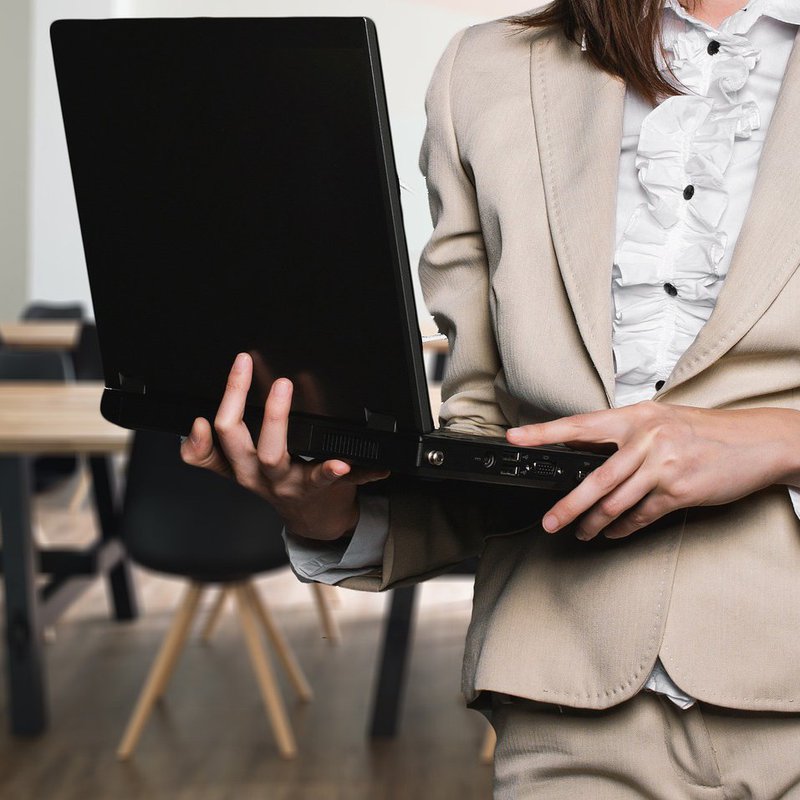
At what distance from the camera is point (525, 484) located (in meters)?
0.72

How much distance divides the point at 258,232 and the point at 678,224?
0.31 metres

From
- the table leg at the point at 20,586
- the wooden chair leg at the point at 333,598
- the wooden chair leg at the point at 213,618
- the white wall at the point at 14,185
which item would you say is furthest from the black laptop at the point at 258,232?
the white wall at the point at 14,185

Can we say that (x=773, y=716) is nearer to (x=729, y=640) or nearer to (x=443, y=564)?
(x=729, y=640)

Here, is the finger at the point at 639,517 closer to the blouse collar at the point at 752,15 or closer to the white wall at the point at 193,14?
the blouse collar at the point at 752,15

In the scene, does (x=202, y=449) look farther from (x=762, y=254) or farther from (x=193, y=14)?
(x=193, y=14)

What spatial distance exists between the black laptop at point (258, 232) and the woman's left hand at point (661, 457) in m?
0.02

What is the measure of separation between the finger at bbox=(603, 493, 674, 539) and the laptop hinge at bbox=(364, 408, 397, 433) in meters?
0.16

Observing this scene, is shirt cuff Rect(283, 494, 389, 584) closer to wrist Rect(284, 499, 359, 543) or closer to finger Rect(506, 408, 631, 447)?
wrist Rect(284, 499, 359, 543)

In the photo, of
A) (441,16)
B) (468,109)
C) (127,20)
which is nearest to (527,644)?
(468,109)

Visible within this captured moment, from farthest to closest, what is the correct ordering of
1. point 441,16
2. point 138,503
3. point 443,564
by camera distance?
point 441,16 < point 138,503 < point 443,564

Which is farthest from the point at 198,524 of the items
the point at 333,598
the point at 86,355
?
the point at 86,355

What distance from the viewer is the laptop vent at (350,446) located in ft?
2.47

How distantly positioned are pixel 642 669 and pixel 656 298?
27cm

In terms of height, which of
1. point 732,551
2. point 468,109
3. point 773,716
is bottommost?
point 773,716
